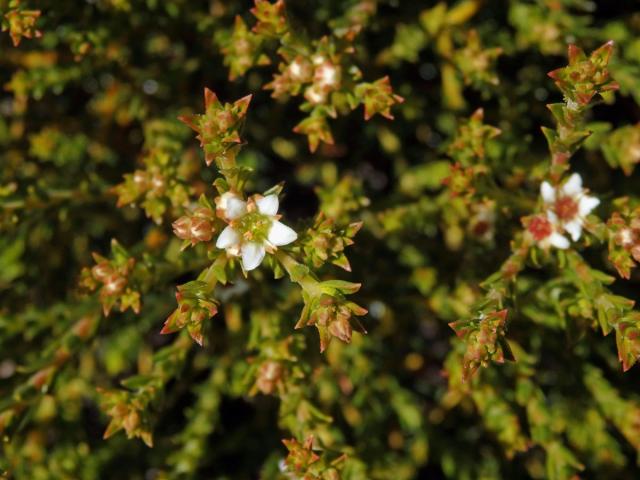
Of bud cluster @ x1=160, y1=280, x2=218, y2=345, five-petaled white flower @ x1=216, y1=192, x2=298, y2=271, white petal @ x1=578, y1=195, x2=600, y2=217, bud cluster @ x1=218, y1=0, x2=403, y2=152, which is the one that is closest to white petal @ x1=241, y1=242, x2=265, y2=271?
five-petaled white flower @ x1=216, y1=192, x2=298, y2=271

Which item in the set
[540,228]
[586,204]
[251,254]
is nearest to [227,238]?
[251,254]

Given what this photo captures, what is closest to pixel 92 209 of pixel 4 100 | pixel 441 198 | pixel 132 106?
pixel 132 106

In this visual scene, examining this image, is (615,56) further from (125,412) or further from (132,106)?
(125,412)

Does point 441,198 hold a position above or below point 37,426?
above

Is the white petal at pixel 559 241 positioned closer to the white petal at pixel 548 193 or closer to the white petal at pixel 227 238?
A: the white petal at pixel 548 193

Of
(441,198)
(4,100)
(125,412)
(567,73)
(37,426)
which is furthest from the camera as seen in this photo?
(4,100)

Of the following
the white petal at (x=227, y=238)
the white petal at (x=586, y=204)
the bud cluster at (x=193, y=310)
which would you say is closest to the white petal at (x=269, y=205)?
the white petal at (x=227, y=238)

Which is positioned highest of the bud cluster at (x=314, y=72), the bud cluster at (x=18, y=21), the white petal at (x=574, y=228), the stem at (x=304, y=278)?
the bud cluster at (x=18, y=21)

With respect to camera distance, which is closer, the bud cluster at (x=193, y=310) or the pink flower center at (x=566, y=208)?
the bud cluster at (x=193, y=310)
